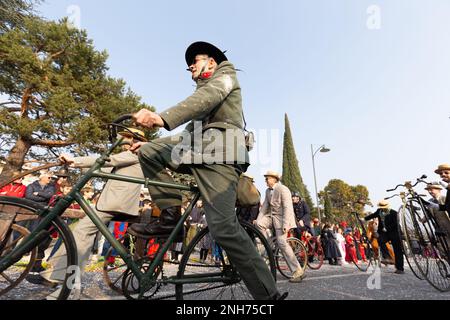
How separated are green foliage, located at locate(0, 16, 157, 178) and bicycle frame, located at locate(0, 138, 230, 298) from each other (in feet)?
46.1

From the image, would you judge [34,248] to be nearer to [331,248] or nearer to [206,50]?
[206,50]

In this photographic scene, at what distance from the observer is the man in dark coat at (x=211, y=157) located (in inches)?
77.6

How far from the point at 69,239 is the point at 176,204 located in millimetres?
800

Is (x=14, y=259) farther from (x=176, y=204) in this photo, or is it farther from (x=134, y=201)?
(x=134, y=201)

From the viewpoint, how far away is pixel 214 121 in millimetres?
2242

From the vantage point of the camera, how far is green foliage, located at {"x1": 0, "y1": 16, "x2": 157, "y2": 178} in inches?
621

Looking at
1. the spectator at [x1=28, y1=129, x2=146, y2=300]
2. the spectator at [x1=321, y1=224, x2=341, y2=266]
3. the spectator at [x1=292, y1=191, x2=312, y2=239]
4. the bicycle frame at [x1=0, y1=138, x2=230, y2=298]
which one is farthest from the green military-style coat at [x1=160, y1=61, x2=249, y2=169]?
the spectator at [x1=321, y1=224, x2=341, y2=266]

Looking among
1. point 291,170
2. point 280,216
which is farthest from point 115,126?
point 291,170

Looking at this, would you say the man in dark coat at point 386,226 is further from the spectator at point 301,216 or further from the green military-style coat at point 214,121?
the green military-style coat at point 214,121

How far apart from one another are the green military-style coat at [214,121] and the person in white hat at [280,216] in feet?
11.5

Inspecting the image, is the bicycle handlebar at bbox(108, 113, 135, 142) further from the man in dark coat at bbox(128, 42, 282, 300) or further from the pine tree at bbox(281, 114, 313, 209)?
the pine tree at bbox(281, 114, 313, 209)

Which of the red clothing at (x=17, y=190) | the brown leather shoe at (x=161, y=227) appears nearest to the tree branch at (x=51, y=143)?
the red clothing at (x=17, y=190)

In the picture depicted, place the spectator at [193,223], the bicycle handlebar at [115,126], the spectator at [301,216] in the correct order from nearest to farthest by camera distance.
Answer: the bicycle handlebar at [115,126] < the spectator at [193,223] < the spectator at [301,216]

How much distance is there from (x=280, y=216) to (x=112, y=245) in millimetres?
3935
